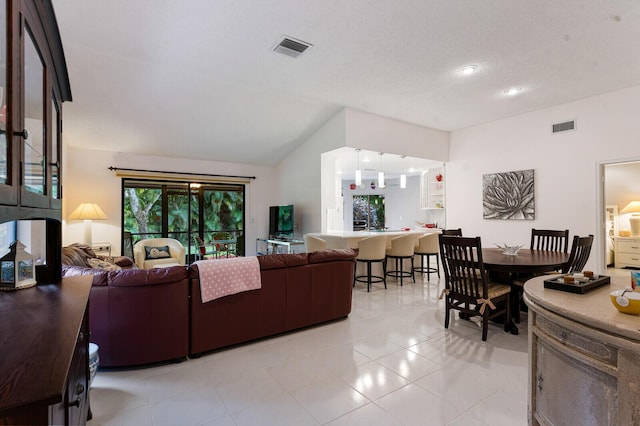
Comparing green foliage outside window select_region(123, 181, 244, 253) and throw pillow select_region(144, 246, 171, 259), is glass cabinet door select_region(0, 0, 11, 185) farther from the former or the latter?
green foliage outside window select_region(123, 181, 244, 253)

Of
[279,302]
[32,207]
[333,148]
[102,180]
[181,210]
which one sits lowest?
[279,302]

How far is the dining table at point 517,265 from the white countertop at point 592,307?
1506 mm

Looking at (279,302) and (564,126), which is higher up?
(564,126)

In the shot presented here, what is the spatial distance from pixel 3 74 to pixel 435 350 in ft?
10.7

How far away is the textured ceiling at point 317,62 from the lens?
3.07m

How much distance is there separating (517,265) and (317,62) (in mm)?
3327

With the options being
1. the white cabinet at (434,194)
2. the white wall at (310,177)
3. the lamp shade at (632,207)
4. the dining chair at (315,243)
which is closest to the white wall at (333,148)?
the white wall at (310,177)

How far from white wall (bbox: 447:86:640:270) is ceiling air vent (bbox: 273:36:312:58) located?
14.6ft

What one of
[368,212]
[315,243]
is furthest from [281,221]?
[368,212]

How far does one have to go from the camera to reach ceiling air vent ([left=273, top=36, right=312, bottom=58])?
3.55 m

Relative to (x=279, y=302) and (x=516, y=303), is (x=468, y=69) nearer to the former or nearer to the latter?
(x=516, y=303)

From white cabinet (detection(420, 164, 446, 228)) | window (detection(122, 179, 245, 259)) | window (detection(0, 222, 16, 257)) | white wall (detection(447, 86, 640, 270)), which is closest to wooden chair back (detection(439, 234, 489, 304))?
white wall (detection(447, 86, 640, 270))

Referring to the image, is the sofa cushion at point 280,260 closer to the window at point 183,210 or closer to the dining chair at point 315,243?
the dining chair at point 315,243

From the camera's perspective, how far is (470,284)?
10.5 feet
